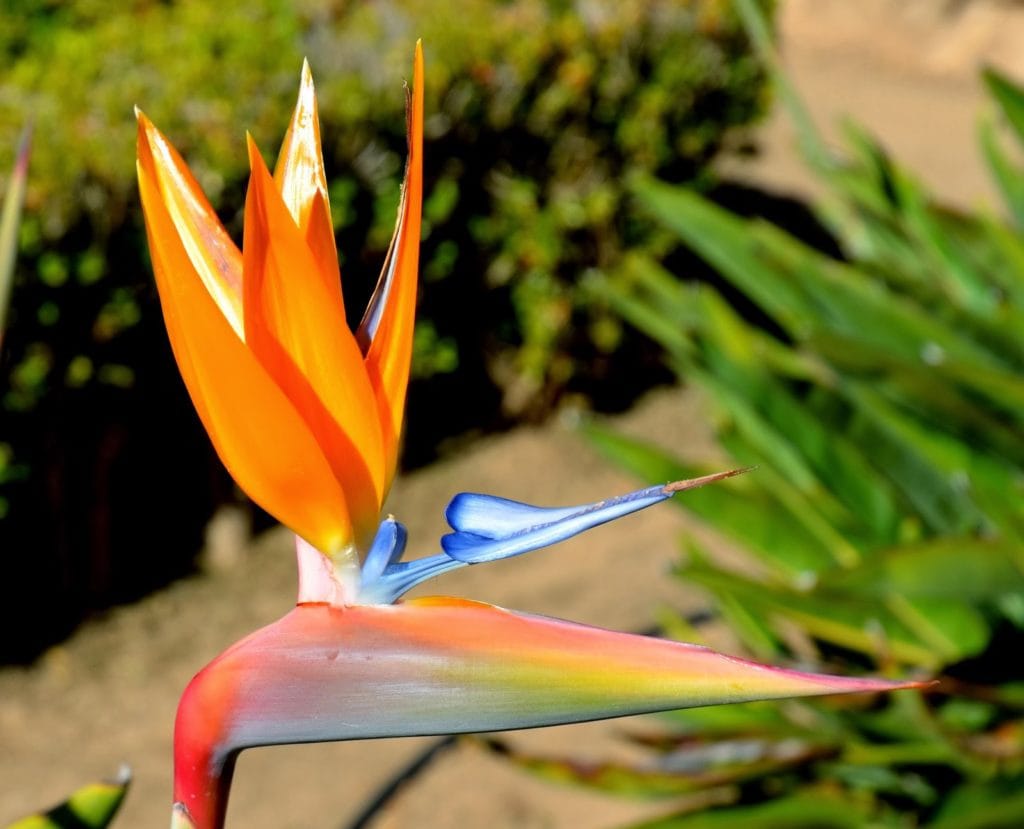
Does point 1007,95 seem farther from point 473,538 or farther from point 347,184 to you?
point 473,538

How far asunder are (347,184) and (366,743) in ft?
3.43

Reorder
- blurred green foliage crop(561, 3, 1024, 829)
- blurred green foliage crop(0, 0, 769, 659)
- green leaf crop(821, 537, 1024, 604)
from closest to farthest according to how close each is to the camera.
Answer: green leaf crop(821, 537, 1024, 604), blurred green foliage crop(561, 3, 1024, 829), blurred green foliage crop(0, 0, 769, 659)

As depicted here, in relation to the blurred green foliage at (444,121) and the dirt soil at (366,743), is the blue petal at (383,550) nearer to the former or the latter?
the dirt soil at (366,743)

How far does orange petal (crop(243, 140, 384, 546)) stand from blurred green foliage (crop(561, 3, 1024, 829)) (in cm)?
79

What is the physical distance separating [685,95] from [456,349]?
2.79 feet

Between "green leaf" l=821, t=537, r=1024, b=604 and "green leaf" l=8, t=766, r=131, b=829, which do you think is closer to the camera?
"green leaf" l=8, t=766, r=131, b=829

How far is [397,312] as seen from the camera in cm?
47

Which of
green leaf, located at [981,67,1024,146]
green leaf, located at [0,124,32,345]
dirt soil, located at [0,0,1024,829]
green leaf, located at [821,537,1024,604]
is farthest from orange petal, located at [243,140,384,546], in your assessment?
green leaf, located at [981,67,1024,146]

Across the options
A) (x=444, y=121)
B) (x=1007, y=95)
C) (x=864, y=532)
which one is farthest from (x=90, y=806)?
(x=444, y=121)

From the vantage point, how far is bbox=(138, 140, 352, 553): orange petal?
15.7 inches

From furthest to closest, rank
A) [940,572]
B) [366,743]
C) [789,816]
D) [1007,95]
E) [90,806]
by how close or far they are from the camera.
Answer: [366,743], [1007,95], [789,816], [940,572], [90,806]

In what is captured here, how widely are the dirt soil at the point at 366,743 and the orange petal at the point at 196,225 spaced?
3.21 feet

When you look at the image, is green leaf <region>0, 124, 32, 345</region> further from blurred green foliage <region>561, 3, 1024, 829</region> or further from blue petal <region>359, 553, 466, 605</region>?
blurred green foliage <region>561, 3, 1024, 829</region>

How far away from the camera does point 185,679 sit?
7.64 ft
